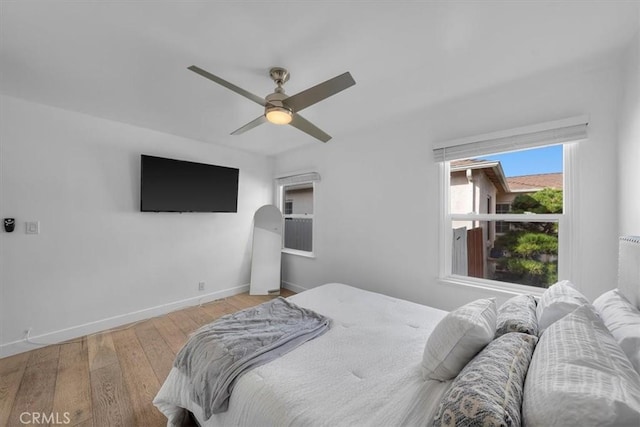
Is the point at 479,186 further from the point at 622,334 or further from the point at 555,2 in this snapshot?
the point at 622,334

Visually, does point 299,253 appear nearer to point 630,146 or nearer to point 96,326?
point 96,326

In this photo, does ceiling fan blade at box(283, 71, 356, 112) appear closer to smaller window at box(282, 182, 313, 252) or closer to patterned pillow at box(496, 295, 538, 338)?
patterned pillow at box(496, 295, 538, 338)

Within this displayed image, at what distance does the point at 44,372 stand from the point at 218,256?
1.99 metres

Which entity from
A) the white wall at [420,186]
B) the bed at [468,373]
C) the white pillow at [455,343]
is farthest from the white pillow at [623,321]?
the white wall at [420,186]

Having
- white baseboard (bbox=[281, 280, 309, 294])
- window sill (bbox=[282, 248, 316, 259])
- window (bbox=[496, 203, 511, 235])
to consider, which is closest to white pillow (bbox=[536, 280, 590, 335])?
window (bbox=[496, 203, 511, 235])

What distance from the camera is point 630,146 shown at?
1.51 metres

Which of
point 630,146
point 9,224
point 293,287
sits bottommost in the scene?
point 293,287

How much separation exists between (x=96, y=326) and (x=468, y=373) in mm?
3546

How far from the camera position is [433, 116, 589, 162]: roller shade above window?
72.7 inches

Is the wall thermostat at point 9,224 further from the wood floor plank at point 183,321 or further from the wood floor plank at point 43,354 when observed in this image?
the wood floor plank at point 183,321

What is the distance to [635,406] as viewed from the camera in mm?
569

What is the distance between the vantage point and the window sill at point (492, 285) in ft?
6.97

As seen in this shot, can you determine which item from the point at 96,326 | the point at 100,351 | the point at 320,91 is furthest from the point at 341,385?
the point at 96,326

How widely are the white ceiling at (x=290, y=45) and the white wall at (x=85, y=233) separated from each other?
1.42 ft
